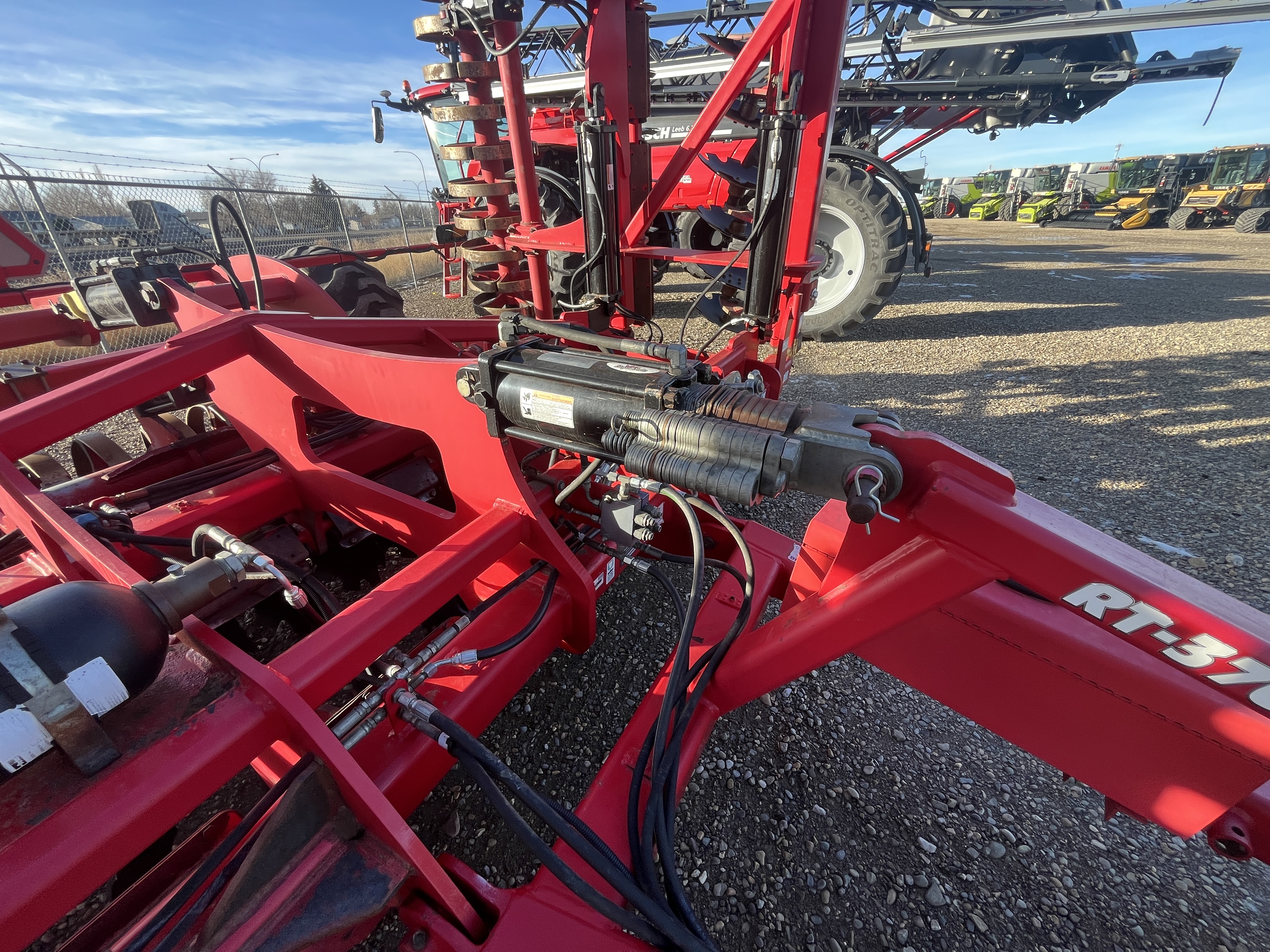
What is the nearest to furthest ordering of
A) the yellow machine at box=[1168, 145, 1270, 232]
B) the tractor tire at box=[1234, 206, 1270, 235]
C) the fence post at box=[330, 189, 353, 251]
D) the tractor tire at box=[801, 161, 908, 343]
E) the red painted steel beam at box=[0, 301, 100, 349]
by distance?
the red painted steel beam at box=[0, 301, 100, 349], the tractor tire at box=[801, 161, 908, 343], the fence post at box=[330, 189, 353, 251], the tractor tire at box=[1234, 206, 1270, 235], the yellow machine at box=[1168, 145, 1270, 232]

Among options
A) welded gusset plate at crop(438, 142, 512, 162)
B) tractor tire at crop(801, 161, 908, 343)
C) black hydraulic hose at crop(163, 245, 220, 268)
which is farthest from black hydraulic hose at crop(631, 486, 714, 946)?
tractor tire at crop(801, 161, 908, 343)

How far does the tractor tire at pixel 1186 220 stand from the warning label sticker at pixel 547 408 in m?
29.1

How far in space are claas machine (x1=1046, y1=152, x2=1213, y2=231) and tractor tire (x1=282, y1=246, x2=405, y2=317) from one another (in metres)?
27.2

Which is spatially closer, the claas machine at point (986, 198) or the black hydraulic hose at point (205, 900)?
the black hydraulic hose at point (205, 900)

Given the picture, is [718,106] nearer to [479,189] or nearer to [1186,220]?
[479,189]

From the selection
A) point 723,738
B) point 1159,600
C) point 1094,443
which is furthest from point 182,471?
point 1094,443

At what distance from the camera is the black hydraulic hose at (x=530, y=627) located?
4.95 feet

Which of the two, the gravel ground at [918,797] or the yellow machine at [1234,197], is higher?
the yellow machine at [1234,197]

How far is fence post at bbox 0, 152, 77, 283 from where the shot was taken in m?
6.61

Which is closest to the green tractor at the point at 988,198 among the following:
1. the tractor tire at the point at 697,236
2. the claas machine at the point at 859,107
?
the claas machine at the point at 859,107

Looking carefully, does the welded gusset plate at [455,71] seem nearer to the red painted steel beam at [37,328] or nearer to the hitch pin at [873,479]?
the red painted steel beam at [37,328]

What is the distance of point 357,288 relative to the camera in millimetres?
4898

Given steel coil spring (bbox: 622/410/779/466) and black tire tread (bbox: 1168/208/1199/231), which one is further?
black tire tread (bbox: 1168/208/1199/231)

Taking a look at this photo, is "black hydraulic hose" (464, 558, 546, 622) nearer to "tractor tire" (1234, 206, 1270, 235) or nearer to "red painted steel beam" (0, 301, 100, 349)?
"red painted steel beam" (0, 301, 100, 349)
